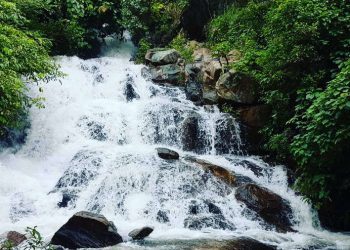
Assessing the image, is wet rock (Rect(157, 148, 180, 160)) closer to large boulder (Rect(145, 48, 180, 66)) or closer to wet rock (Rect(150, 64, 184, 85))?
wet rock (Rect(150, 64, 184, 85))

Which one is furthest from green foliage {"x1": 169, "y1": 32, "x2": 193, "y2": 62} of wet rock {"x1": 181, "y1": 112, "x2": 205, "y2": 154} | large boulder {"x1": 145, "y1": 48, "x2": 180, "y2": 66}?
wet rock {"x1": 181, "y1": 112, "x2": 205, "y2": 154}

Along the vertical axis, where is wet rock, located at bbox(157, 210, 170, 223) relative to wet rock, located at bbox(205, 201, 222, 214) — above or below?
below

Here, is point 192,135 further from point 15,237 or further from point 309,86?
point 15,237

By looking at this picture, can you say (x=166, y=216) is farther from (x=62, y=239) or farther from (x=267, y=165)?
(x=267, y=165)

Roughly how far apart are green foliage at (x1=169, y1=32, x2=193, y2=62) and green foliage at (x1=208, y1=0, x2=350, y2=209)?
337cm

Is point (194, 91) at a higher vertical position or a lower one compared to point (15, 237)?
higher

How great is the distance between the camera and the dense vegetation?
26.9 feet

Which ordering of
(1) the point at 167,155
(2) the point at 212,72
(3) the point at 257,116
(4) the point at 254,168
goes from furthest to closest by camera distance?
1. (2) the point at 212,72
2. (3) the point at 257,116
3. (4) the point at 254,168
4. (1) the point at 167,155

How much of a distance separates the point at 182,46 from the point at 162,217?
10991 millimetres

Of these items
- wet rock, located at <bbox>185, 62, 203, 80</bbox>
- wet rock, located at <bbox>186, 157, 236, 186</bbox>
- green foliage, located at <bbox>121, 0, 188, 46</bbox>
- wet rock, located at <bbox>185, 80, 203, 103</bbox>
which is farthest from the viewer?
green foliage, located at <bbox>121, 0, 188, 46</bbox>

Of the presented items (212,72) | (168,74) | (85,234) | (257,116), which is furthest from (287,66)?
(85,234)

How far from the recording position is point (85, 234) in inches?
298

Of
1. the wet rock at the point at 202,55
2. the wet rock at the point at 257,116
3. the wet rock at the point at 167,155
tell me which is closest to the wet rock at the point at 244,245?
the wet rock at the point at 167,155

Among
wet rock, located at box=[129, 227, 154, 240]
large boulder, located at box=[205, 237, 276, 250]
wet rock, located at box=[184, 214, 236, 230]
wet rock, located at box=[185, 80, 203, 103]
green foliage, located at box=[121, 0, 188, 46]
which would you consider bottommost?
large boulder, located at box=[205, 237, 276, 250]
